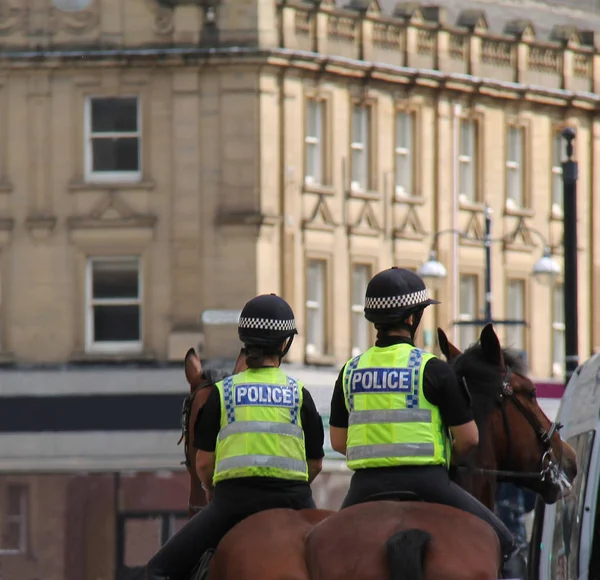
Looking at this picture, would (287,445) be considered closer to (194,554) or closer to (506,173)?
(194,554)

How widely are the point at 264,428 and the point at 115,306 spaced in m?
30.9

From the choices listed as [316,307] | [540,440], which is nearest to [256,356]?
[540,440]

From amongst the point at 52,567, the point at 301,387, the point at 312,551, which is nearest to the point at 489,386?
the point at 301,387

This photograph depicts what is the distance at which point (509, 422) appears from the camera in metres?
11.2

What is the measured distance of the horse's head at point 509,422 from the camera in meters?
11.1

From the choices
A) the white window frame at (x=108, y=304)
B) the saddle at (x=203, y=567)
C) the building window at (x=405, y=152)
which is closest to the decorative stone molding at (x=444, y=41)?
the building window at (x=405, y=152)

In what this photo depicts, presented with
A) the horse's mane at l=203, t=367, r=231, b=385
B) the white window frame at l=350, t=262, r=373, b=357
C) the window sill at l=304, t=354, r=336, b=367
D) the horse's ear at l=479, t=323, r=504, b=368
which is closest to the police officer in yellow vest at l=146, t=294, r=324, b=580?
the horse's ear at l=479, t=323, r=504, b=368

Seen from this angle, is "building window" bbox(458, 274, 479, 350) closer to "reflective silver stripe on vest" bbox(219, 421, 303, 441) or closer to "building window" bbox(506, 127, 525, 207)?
"building window" bbox(506, 127, 525, 207)

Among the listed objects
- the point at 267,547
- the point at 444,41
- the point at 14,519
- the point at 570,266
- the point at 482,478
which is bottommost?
the point at 14,519

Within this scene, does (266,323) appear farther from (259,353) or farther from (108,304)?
(108,304)

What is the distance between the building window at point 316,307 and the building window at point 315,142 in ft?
5.54

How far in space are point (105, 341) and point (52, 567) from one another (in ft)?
14.4

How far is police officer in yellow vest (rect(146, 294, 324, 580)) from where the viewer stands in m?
9.96

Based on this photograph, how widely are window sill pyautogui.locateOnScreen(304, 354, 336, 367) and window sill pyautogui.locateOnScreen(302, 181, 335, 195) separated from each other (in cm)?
316
